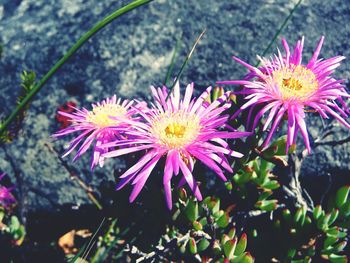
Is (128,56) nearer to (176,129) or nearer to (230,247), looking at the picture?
(176,129)

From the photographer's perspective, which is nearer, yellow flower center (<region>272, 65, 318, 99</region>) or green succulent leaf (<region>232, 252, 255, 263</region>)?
yellow flower center (<region>272, 65, 318, 99</region>)

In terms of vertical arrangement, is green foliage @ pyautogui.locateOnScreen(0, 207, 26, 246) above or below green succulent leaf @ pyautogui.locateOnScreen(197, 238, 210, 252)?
below

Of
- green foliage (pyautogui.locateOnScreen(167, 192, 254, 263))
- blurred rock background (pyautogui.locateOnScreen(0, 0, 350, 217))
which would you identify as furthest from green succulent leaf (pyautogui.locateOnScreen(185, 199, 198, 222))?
blurred rock background (pyautogui.locateOnScreen(0, 0, 350, 217))

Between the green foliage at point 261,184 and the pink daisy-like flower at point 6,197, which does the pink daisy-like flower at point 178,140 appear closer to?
the green foliage at point 261,184

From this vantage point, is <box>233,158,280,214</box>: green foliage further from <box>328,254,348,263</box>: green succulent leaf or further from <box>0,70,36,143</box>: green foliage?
<box>0,70,36,143</box>: green foliage

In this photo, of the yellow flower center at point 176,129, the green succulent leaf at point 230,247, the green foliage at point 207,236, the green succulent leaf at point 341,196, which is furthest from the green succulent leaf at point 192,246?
the green succulent leaf at point 341,196

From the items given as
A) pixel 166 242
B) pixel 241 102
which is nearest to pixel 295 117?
pixel 241 102
